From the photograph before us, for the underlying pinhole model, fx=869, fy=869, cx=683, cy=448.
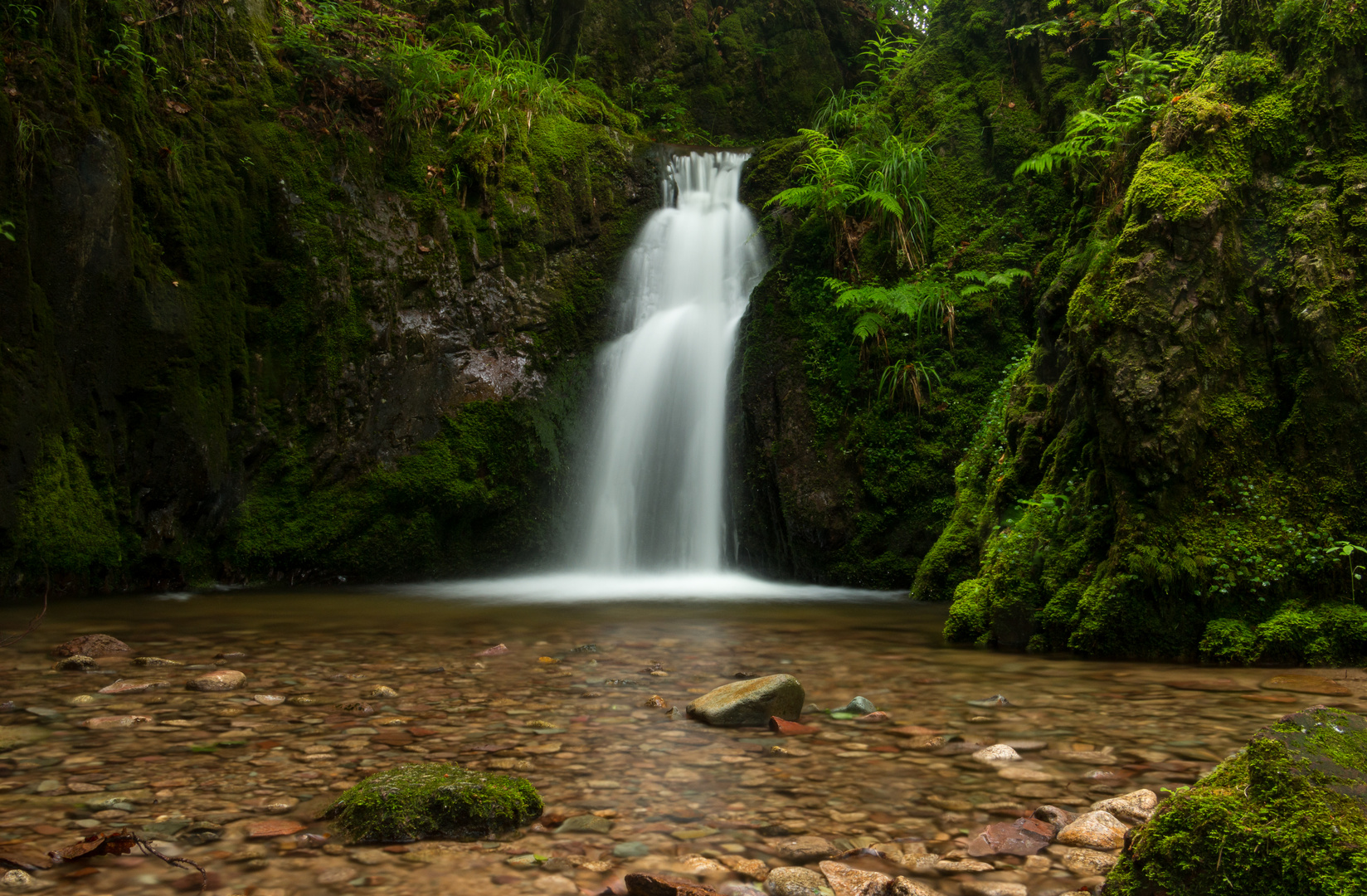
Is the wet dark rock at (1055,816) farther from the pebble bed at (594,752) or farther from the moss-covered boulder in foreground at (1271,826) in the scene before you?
the moss-covered boulder in foreground at (1271,826)

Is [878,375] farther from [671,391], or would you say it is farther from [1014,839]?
[1014,839]

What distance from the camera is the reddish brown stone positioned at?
3.22 meters

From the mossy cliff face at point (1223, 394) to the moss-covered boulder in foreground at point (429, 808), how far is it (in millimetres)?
3501

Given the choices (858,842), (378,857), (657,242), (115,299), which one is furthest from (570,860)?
(657,242)

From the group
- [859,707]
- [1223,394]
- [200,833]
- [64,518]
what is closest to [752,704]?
[859,707]

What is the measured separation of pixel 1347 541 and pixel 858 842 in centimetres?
353

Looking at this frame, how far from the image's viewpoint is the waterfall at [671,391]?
917cm

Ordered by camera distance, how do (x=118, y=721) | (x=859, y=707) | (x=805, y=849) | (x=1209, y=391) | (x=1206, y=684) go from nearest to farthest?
(x=805, y=849)
(x=118, y=721)
(x=859, y=707)
(x=1206, y=684)
(x=1209, y=391)

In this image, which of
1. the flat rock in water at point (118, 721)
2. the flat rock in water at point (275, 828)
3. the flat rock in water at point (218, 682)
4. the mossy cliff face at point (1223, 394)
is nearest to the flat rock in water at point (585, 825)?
the flat rock in water at point (275, 828)

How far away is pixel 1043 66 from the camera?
9.29 meters

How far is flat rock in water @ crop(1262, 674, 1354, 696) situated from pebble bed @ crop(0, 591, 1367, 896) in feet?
0.08

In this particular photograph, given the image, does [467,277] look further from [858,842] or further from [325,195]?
[858,842]

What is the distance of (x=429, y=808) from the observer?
7.39 feet

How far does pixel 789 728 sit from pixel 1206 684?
1976 mm
